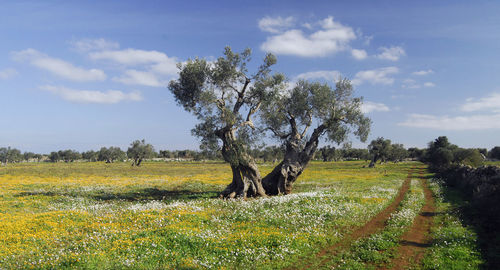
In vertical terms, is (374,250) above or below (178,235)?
below

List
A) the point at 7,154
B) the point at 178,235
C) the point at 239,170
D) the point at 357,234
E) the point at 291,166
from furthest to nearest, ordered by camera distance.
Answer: the point at 7,154 → the point at 291,166 → the point at 239,170 → the point at 357,234 → the point at 178,235

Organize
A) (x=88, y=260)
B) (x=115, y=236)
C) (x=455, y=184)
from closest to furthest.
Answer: (x=88, y=260) < (x=115, y=236) < (x=455, y=184)

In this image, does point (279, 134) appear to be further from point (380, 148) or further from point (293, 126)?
point (380, 148)

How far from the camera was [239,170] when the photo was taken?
28.6 m

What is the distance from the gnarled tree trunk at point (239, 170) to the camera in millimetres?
27000

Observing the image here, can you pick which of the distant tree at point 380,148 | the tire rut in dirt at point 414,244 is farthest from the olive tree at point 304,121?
the distant tree at point 380,148

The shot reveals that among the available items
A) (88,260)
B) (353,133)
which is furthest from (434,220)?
(88,260)

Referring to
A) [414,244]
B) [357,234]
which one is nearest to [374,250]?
[414,244]

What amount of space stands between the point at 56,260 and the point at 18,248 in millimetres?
3459

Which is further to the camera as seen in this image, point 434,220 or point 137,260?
point 434,220

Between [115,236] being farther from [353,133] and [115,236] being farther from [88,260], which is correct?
[353,133]

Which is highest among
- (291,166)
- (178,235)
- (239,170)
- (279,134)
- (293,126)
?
(293,126)

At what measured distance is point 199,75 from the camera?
28109mm

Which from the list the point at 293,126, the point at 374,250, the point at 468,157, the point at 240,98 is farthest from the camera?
the point at 468,157
